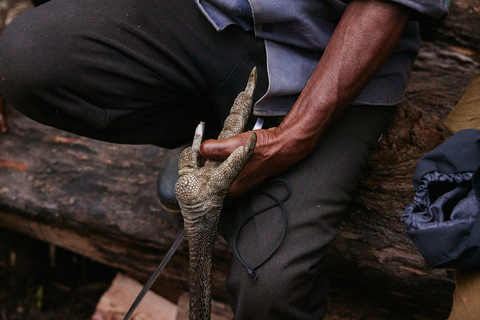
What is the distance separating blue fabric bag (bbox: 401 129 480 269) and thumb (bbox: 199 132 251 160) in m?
0.41

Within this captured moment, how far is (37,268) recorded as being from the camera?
2.08m

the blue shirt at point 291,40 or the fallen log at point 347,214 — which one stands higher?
the blue shirt at point 291,40

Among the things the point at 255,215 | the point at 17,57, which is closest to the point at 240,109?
the point at 255,215

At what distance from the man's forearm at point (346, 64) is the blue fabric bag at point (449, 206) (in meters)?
0.25

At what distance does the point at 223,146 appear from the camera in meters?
0.89

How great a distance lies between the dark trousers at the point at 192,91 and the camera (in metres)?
0.94

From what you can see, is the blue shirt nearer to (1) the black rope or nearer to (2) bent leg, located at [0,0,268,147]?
(2) bent leg, located at [0,0,268,147]

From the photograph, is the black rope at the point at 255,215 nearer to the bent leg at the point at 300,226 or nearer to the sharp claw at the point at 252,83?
the bent leg at the point at 300,226

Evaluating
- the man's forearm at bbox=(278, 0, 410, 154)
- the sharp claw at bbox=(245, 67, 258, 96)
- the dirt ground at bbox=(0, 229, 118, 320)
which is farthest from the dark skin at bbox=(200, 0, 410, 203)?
the dirt ground at bbox=(0, 229, 118, 320)

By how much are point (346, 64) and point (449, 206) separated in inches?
15.7

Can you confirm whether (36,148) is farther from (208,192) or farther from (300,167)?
(300,167)

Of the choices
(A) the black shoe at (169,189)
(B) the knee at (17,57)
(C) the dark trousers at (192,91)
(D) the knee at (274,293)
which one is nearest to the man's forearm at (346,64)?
(C) the dark trousers at (192,91)

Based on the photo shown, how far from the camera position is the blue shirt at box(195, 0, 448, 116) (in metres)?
0.93

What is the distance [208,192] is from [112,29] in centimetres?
51
